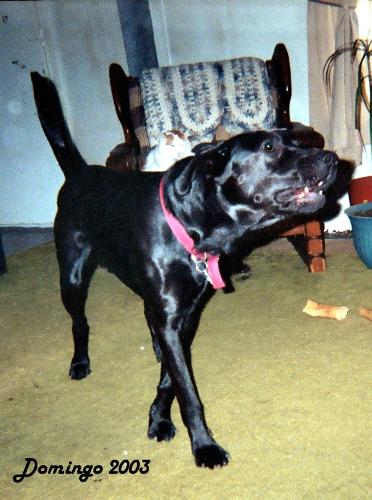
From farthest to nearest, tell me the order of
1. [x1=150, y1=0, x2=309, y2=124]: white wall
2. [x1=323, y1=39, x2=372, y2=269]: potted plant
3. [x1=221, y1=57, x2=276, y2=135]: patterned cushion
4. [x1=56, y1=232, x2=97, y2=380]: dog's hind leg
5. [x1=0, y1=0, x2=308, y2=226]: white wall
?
[x1=0, y1=0, x2=308, y2=226]: white wall, [x1=150, y1=0, x2=309, y2=124]: white wall, [x1=221, y1=57, x2=276, y2=135]: patterned cushion, [x1=323, y1=39, x2=372, y2=269]: potted plant, [x1=56, y1=232, x2=97, y2=380]: dog's hind leg

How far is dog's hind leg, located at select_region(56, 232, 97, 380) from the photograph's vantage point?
6.73 feet

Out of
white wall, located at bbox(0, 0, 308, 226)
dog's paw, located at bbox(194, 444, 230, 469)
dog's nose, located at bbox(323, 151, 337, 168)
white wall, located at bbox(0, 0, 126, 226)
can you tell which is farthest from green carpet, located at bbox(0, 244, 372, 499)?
white wall, located at bbox(0, 0, 126, 226)

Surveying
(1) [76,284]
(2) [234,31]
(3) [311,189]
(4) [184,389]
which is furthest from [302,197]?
(2) [234,31]

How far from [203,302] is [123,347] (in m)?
0.53

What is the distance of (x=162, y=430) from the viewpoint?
163 centimetres

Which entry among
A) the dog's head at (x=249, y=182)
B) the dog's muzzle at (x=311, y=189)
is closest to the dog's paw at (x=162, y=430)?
the dog's head at (x=249, y=182)

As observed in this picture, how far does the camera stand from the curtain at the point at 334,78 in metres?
3.21

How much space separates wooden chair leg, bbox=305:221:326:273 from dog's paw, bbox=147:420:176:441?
5.07ft

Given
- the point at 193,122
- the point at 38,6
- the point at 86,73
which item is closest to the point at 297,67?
the point at 193,122

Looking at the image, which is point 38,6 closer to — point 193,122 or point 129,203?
point 193,122

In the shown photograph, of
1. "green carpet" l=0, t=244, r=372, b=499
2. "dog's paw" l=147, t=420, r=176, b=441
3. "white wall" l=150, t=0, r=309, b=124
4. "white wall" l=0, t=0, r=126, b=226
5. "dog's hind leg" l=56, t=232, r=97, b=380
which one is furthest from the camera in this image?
"white wall" l=0, t=0, r=126, b=226

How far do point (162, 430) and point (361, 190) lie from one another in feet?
7.08

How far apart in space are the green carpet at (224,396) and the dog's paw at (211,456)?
2 cm

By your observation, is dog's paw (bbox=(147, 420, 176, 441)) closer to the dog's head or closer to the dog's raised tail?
the dog's head
